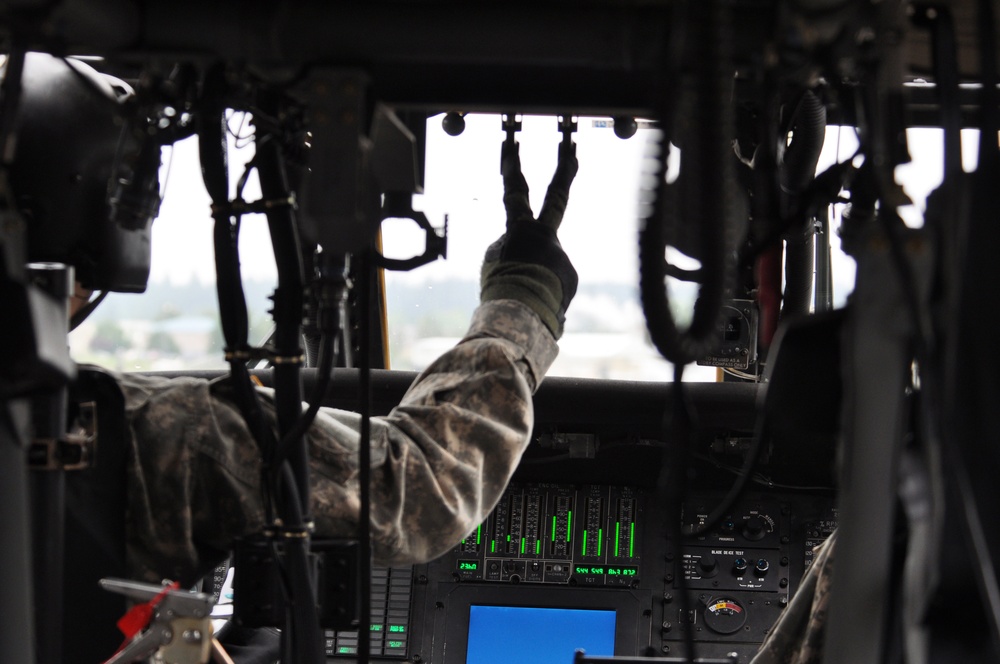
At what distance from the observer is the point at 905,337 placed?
2.38 feet

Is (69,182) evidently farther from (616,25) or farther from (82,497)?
(616,25)

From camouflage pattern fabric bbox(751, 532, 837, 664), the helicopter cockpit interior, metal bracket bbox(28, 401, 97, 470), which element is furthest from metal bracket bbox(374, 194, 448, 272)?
camouflage pattern fabric bbox(751, 532, 837, 664)

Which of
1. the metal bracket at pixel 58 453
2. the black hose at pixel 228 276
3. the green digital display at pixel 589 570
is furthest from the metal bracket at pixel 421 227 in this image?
the green digital display at pixel 589 570

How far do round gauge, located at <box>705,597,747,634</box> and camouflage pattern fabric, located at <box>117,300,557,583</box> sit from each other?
1031 mm

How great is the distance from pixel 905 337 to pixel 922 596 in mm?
170

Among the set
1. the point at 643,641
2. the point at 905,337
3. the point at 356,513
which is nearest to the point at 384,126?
the point at 905,337

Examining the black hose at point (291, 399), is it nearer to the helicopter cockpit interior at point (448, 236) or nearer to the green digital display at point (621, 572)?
the helicopter cockpit interior at point (448, 236)

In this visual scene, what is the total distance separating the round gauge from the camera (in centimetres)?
226

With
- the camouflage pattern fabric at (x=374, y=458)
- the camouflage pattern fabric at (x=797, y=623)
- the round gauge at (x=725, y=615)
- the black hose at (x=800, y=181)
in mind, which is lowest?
the round gauge at (x=725, y=615)

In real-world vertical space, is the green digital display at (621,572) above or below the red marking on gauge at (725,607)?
above

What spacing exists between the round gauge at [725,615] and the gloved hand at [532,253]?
3.57 feet

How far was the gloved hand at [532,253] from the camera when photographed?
3.75 ft

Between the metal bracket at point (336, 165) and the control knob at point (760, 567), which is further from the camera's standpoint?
the control knob at point (760, 567)

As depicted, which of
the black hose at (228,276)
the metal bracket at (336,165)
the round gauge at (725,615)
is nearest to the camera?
the metal bracket at (336,165)
